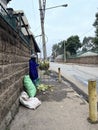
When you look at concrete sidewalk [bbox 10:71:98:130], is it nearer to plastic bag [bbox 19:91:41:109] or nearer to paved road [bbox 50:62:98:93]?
plastic bag [bbox 19:91:41:109]

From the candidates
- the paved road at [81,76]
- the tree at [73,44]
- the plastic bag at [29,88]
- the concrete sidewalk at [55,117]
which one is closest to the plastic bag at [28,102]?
the concrete sidewalk at [55,117]

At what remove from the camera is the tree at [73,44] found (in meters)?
102

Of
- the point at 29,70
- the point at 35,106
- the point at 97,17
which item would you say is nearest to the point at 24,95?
the point at 35,106

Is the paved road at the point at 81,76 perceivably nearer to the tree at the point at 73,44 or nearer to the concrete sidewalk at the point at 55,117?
the concrete sidewalk at the point at 55,117

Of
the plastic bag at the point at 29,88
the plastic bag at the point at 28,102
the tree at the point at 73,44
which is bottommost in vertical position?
the plastic bag at the point at 28,102

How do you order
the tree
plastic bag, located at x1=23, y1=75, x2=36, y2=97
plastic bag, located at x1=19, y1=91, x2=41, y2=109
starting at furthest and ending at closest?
1. the tree
2. plastic bag, located at x1=23, y1=75, x2=36, y2=97
3. plastic bag, located at x1=19, y1=91, x2=41, y2=109

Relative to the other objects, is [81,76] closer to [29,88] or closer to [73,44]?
[29,88]

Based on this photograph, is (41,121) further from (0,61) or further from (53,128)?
(0,61)

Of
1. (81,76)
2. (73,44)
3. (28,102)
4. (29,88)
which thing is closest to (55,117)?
(28,102)

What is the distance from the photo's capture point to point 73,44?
4011 inches

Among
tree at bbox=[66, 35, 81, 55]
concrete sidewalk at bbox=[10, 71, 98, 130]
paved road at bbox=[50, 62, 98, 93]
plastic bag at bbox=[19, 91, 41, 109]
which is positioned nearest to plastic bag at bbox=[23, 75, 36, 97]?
concrete sidewalk at bbox=[10, 71, 98, 130]

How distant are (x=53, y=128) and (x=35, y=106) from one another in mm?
2182

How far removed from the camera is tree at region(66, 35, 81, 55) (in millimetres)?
101500

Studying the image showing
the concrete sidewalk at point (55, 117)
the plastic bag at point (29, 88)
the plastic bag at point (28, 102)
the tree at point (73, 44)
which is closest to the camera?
the concrete sidewalk at point (55, 117)
